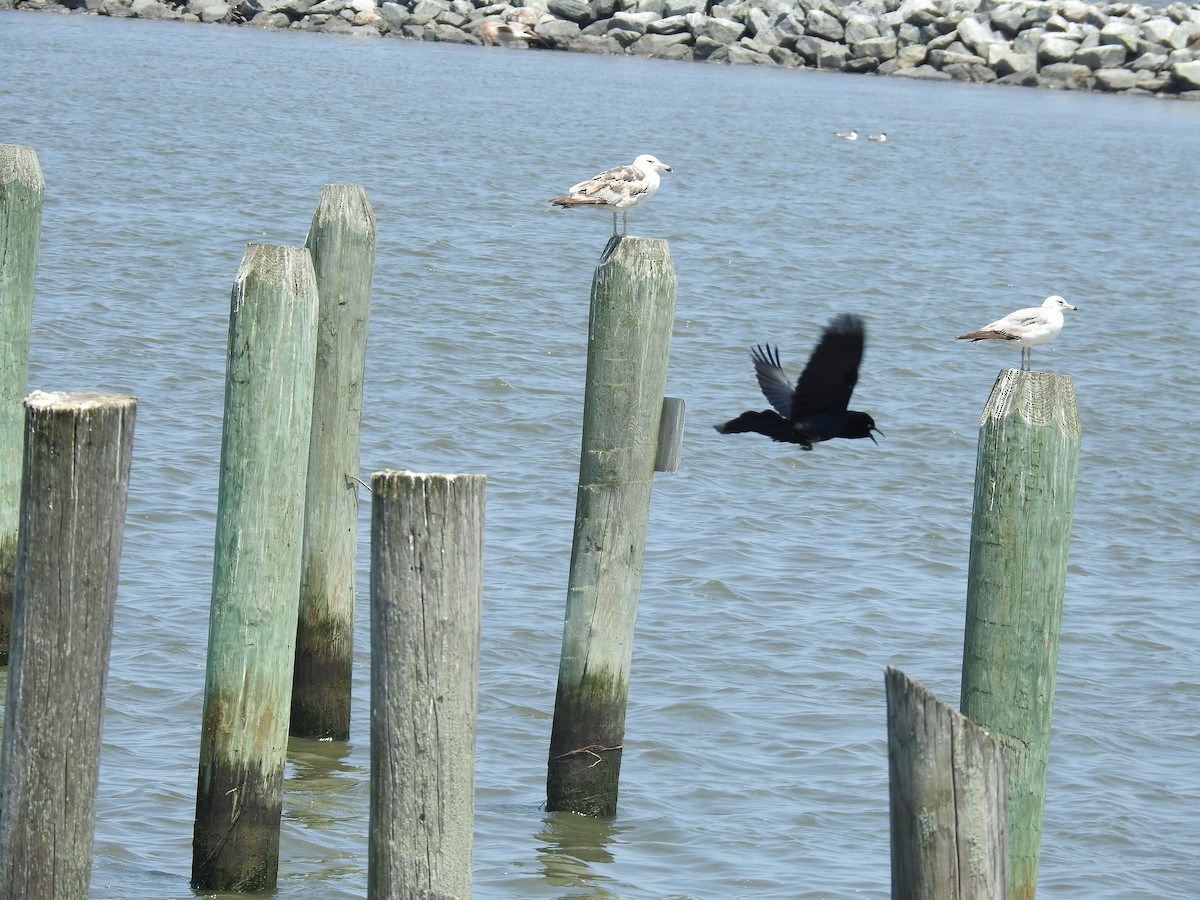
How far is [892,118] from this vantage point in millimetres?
37000

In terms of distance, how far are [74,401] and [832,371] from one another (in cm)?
298

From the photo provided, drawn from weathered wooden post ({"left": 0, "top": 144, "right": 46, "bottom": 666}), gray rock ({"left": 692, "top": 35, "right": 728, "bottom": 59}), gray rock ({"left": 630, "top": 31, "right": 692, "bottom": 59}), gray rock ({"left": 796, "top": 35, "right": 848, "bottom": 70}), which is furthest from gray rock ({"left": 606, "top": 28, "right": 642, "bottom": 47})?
weathered wooden post ({"left": 0, "top": 144, "right": 46, "bottom": 666})

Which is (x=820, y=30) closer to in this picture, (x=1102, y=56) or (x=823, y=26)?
(x=823, y=26)

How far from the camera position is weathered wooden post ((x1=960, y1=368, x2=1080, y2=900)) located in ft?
14.3

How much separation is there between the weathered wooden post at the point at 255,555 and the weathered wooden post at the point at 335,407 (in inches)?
39.5

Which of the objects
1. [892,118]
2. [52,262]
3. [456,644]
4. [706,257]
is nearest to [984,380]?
[706,257]

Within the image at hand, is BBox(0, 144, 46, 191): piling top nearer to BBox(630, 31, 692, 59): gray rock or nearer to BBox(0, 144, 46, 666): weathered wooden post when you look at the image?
BBox(0, 144, 46, 666): weathered wooden post

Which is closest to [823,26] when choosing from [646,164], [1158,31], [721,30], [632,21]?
[721,30]

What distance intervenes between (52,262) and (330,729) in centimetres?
1041

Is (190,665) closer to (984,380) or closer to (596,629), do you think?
(596,629)

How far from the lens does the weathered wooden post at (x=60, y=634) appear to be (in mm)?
3764

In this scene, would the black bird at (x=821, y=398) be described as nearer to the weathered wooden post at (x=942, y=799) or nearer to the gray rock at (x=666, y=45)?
the weathered wooden post at (x=942, y=799)

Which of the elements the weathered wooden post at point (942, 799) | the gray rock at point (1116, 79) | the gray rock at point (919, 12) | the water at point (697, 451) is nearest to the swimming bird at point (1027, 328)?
the water at point (697, 451)

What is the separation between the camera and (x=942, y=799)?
137 inches
